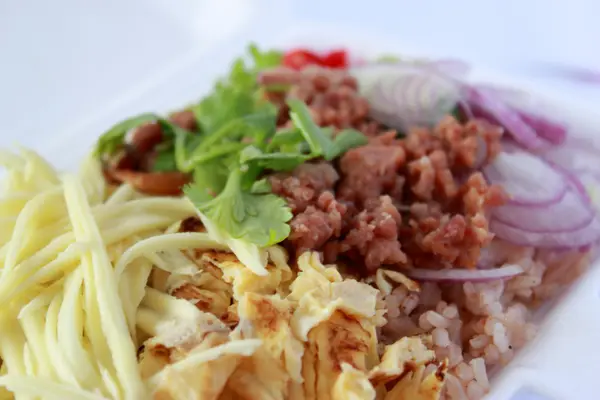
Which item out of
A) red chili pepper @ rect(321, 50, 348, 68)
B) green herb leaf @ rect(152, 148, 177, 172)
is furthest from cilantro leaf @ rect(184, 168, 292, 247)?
red chili pepper @ rect(321, 50, 348, 68)

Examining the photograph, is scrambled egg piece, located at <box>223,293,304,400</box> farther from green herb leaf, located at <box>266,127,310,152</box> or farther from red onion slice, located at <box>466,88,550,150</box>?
red onion slice, located at <box>466,88,550,150</box>

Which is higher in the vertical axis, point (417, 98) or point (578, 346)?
point (417, 98)

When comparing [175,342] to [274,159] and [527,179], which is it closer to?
[274,159]

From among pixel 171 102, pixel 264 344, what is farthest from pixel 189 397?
pixel 171 102

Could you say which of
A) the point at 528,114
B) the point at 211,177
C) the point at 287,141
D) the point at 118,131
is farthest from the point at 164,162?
the point at 528,114

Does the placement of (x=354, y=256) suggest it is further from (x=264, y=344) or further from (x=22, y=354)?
(x=22, y=354)

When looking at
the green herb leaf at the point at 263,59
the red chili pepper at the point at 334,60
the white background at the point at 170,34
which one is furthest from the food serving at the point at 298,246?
the white background at the point at 170,34
